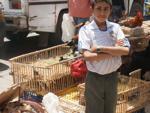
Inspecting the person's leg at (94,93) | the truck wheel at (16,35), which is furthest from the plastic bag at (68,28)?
the person's leg at (94,93)

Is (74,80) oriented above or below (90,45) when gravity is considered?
below

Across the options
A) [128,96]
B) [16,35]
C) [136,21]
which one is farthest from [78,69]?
[16,35]

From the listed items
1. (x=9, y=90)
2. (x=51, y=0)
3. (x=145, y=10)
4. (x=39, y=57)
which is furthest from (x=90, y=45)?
(x=51, y=0)

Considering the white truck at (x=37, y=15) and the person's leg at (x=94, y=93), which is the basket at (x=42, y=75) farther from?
the white truck at (x=37, y=15)

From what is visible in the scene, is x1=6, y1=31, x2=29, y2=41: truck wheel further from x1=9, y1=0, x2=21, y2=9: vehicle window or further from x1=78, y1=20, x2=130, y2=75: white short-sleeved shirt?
x1=78, y1=20, x2=130, y2=75: white short-sleeved shirt

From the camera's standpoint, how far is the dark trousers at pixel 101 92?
369cm

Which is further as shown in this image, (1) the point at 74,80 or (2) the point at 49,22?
(2) the point at 49,22

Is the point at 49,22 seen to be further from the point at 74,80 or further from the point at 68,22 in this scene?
the point at 74,80

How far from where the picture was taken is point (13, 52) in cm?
902

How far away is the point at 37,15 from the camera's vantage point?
8.05 metres

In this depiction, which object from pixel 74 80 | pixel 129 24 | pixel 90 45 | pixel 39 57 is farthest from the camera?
pixel 39 57

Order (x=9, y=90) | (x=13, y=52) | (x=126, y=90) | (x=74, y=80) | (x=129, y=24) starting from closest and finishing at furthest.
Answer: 1. (x=9, y=90)
2. (x=126, y=90)
3. (x=129, y=24)
4. (x=74, y=80)
5. (x=13, y=52)

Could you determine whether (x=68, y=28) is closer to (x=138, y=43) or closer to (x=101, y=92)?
(x=138, y=43)

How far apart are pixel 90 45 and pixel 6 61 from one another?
191 inches
